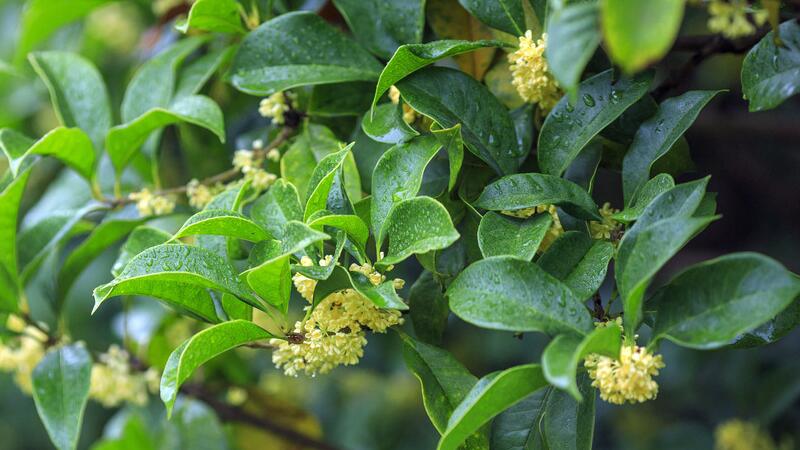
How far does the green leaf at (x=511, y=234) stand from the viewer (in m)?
0.67

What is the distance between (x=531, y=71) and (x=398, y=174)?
0.16 meters

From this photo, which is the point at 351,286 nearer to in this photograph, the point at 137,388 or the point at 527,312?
the point at 527,312

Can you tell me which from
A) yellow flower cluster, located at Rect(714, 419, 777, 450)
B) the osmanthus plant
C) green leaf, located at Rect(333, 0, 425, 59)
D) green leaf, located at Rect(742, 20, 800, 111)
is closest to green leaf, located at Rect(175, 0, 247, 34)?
the osmanthus plant

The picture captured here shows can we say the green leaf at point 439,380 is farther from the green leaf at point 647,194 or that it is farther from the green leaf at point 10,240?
the green leaf at point 10,240

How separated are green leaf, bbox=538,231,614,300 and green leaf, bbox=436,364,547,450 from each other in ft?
0.30

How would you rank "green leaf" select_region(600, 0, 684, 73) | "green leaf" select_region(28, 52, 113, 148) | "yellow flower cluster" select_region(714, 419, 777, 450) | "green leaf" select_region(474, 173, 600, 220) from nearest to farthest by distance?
"green leaf" select_region(600, 0, 684, 73), "green leaf" select_region(474, 173, 600, 220), "green leaf" select_region(28, 52, 113, 148), "yellow flower cluster" select_region(714, 419, 777, 450)

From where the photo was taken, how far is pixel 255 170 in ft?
2.93

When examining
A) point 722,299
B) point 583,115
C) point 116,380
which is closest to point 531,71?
point 583,115

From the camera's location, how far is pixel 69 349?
1.04m

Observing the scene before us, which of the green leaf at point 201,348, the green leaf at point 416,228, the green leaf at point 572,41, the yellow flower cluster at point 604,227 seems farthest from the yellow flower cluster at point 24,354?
the green leaf at point 572,41

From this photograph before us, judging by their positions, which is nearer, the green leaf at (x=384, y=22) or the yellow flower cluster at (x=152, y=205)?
the green leaf at (x=384, y=22)

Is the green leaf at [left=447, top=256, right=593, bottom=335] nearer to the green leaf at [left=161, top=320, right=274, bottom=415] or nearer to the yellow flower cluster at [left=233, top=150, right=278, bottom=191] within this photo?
the green leaf at [left=161, top=320, right=274, bottom=415]

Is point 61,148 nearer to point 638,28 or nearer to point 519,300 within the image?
point 519,300

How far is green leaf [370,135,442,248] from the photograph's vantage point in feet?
2.33
